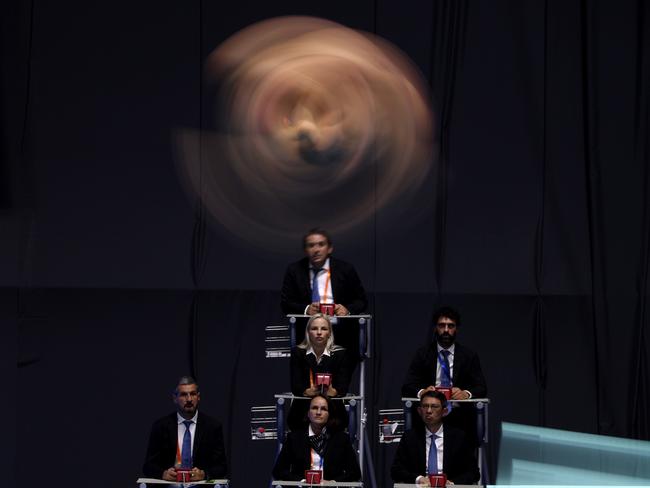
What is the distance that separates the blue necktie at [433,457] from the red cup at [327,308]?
0.87 metres

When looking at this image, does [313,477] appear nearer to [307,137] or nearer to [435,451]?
[435,451]

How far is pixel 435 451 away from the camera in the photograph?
5.48m

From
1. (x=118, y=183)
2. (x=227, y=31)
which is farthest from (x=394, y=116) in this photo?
(x=118, y=183)

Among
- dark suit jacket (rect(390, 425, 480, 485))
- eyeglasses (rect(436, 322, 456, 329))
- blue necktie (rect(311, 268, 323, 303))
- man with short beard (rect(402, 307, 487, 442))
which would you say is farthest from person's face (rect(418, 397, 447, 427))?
blue necktie (rect(311, 268, 323, 303))

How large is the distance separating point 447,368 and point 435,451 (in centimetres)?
58

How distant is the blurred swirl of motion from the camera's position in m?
7.83

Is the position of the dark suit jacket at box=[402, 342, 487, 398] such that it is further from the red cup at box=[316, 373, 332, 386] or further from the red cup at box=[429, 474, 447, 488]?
the red cup at box=[429, 474, 447, 488]

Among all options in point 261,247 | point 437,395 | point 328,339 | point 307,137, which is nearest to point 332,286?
point 328,339

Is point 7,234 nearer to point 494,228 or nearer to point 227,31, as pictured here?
point 227,31

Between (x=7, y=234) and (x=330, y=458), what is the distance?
3357 millimetres

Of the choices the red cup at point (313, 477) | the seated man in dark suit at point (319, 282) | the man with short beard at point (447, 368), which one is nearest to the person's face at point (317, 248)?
the seated man in dark suit at point (319, 282)

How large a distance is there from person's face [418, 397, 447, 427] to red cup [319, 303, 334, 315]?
2.49ft

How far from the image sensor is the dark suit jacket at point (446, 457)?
5457 mm

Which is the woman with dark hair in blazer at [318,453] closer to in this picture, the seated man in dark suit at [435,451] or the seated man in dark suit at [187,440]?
the seated man in dark suit at [435,451]
